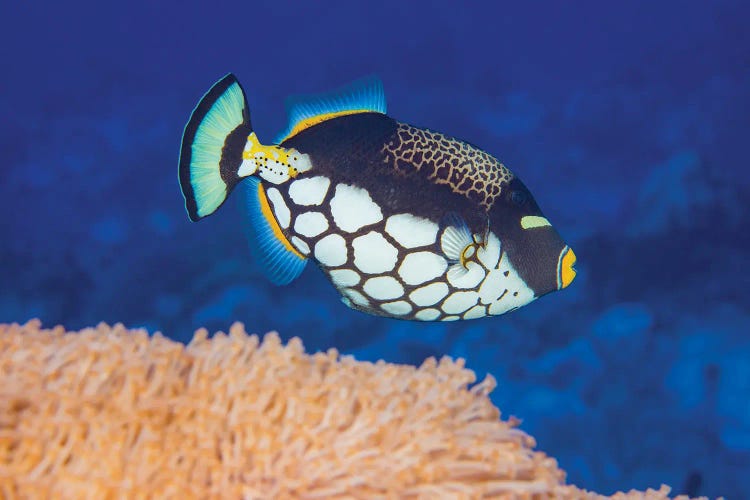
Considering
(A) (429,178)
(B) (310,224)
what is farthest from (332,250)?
(A) (429,178)

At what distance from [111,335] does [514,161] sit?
342 inches

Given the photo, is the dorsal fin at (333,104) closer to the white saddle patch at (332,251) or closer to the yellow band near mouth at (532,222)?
the white saddle patch at (332,251)

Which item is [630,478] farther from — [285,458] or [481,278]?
[285,458]

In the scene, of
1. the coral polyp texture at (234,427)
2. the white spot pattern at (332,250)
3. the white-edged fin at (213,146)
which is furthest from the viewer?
the white spot pattern at (332,250)

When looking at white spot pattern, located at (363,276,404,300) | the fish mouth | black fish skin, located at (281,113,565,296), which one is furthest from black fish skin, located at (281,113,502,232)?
the fish mouth

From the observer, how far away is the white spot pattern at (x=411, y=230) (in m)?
2.56

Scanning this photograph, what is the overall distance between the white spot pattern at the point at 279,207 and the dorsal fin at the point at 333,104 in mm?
252

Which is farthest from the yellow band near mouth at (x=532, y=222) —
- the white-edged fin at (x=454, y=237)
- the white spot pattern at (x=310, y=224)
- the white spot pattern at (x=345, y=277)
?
the white spot pattern at (x=310, y=224)

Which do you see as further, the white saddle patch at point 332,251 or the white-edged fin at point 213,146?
the white saddle patch at point 332,251

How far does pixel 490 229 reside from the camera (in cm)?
263

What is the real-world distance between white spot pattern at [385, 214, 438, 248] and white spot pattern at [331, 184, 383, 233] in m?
0.07

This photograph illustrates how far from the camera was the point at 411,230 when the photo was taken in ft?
8.43

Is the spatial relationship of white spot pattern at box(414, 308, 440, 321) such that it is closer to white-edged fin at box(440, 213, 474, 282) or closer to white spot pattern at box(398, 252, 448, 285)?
white spot pattern at box(398, 252, 448, 285)

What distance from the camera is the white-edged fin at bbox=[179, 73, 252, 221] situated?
253 cm
